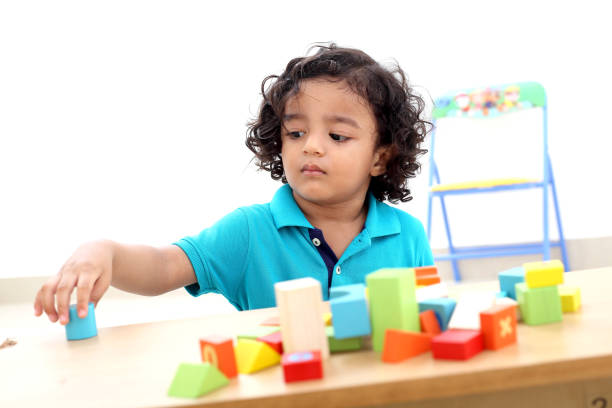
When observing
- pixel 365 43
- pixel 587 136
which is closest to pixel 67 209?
pixel 365 43

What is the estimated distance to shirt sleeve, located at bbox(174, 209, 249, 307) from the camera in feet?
3.03

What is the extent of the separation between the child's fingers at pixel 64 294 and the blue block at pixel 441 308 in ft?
1.22

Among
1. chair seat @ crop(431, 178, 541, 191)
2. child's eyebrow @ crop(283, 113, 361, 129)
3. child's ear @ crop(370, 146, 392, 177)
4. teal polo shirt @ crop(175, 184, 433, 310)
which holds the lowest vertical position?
chair seat @ crop(431, 178, 541, 191)

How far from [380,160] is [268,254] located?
1.04 ft

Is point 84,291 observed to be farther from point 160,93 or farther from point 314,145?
point 160,93

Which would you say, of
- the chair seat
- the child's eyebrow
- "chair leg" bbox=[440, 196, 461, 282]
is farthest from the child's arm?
"chair leg" bbox=[440, 196, 461, 282]

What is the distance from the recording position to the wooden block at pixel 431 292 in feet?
1.76

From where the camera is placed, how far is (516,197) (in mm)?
2514

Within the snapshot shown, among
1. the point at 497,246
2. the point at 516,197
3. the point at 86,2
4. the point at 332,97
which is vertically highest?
the point at 86,2

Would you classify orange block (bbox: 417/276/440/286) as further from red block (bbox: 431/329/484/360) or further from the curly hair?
the curly hair

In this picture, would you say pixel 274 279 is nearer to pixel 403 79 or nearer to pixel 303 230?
pixel 303 230

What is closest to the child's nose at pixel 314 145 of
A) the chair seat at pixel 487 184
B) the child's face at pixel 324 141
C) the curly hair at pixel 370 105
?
the child's face at pixel 324 141

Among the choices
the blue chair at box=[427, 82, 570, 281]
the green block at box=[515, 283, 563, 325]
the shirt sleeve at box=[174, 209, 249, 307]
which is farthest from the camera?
the blue chair at box=[427, 82, 570, 281]

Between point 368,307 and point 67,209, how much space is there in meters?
2.53
